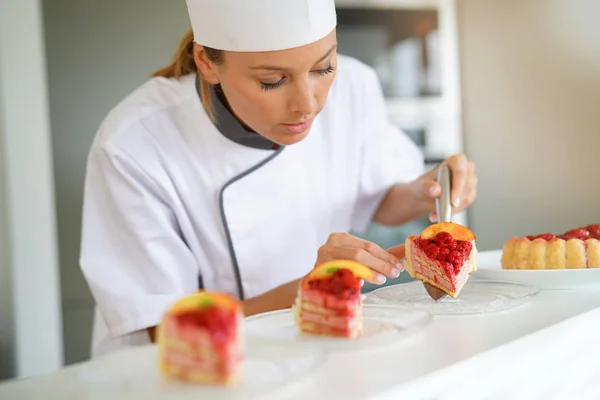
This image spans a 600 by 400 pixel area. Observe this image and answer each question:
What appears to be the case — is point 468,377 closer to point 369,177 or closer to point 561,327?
point 561,327

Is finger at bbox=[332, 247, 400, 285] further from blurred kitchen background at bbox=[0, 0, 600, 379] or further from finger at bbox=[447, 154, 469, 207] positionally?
blurred kitchen background at bbox=[0, 0, 600, 379]

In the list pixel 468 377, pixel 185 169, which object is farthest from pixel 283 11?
pixel 468 377

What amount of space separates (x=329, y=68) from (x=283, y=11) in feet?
0.42

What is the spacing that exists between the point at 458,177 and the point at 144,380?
94cm

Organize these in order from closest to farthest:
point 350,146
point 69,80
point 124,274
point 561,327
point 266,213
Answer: point 561,327
point 124,274
point 266,213
point 350,146
point 69,80

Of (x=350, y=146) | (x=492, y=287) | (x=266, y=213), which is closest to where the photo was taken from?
(x=492, y=287)

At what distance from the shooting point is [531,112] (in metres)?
3.27

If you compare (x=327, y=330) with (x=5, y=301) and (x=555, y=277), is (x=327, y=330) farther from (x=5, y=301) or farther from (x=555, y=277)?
(x=5, y=301)

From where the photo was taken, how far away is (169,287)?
4.75ft

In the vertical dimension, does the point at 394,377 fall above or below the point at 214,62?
below

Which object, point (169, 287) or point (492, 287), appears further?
point (169, 287)

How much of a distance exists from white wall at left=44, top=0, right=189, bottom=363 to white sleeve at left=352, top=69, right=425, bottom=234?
1030 mm

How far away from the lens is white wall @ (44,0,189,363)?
2.47 m

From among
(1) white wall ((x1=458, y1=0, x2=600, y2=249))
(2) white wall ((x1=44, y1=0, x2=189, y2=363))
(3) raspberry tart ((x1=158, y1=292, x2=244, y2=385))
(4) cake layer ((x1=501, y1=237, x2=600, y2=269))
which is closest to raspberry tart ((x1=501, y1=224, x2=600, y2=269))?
(4) cake layer ((x1=501, y1=237, x2=600, y2=269))
